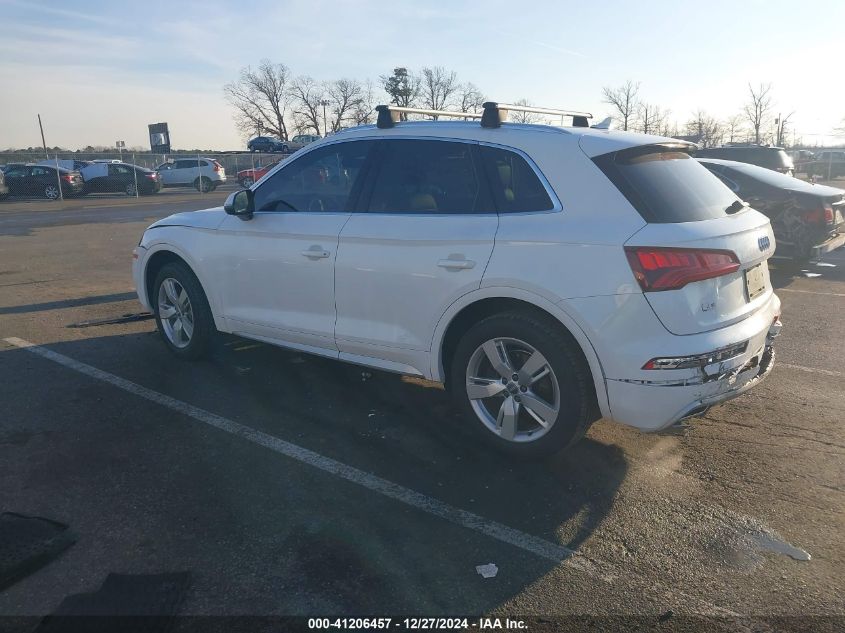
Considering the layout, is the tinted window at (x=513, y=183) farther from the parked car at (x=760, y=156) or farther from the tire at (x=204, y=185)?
the tire at (x=204, y=185)

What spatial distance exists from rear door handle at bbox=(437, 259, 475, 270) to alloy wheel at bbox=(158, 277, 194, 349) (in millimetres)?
2584

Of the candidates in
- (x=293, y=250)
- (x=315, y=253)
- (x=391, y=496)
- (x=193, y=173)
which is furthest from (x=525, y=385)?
(x=193, y=173)

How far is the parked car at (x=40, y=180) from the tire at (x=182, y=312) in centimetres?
2695

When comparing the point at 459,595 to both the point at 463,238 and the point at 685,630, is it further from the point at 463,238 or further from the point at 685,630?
the point at 463,238

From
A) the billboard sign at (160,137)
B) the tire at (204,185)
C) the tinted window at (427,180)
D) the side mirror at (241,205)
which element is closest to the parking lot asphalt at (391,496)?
the side mirror at (241,205)

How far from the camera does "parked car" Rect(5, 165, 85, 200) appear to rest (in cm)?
2944

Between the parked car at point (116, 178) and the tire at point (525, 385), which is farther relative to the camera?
the parked car at point (116, 178)

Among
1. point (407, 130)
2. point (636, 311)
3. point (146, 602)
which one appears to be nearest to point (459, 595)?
point (146, 602)

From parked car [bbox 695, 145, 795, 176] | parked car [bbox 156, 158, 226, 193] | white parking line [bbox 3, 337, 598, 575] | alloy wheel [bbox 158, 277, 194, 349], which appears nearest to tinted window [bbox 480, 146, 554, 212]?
white parking line [bbox 3, 337, 598, 575]

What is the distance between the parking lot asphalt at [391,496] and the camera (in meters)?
2.87

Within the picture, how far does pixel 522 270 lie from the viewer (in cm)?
372

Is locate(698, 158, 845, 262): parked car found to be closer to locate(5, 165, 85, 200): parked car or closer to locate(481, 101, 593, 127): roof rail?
locate(481, 101, 593, 127): roof rail

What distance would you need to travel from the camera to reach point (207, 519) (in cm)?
339

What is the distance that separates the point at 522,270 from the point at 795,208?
7.44m
